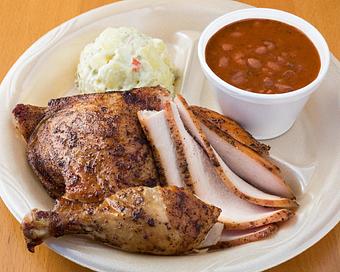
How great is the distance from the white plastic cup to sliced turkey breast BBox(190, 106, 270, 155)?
0.26ft

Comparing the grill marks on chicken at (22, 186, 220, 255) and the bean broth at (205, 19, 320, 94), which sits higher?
the bean broth at (205, 19, 320, 94)

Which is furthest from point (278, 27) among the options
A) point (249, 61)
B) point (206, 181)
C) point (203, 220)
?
point (203, 220)

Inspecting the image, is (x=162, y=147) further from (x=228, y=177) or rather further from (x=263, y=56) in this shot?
(x=263, y=56)

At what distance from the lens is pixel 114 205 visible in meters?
1.56

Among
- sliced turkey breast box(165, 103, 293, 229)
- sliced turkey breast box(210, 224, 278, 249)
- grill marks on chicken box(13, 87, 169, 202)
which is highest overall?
grill marks on chicken box(13, 87, 169, 202)

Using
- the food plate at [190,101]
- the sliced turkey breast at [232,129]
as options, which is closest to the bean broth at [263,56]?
the sliced turkey breast at [232,129]

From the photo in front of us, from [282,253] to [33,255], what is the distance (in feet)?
2.68

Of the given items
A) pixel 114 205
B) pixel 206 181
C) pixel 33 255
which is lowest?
pixel 33 255

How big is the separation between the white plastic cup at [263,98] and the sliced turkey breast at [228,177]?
20 centimetres

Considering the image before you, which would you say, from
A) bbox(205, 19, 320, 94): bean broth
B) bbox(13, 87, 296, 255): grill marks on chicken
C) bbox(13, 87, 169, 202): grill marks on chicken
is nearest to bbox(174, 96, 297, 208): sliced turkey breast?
bbox(13, 87, 296, 255): grill marks on chicken

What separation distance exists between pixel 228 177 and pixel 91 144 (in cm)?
45

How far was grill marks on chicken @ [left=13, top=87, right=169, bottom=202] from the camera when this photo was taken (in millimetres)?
1669

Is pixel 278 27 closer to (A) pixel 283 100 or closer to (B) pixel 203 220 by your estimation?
(A) pixel 283 100

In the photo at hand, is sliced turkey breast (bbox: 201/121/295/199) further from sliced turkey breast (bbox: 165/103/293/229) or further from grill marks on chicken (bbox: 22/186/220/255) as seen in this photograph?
grill marks on chicken (bbox: 22/186/220/255)
